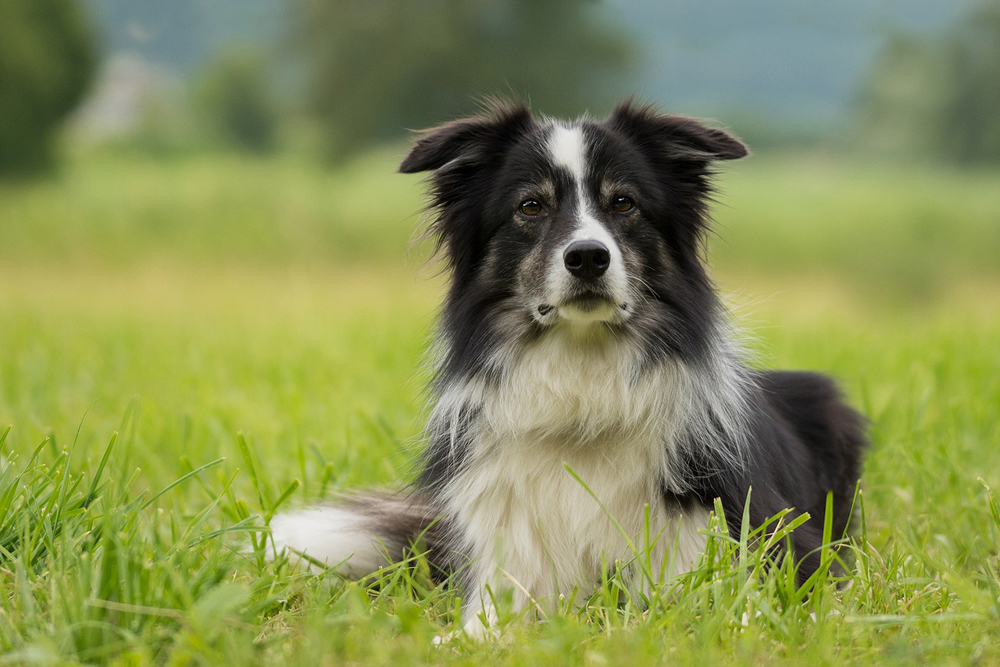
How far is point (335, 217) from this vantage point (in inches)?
651

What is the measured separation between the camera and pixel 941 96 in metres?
16.8

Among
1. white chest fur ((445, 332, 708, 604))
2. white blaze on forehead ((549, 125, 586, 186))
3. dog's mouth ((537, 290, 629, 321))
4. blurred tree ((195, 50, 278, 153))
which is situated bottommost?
white chest fur ((445, 332, 708, 604))

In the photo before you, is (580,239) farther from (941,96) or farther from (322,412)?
(941,96)

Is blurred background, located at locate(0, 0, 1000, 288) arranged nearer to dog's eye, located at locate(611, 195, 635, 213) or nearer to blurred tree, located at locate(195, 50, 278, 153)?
blurred tree, located at locate(195, 50, 278, 153)

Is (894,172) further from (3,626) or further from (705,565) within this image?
(3,626)

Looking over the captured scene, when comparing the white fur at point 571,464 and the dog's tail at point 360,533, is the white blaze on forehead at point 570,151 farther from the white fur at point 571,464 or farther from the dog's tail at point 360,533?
the dog's tail at point 360,533

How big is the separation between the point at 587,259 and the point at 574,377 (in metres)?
0.46

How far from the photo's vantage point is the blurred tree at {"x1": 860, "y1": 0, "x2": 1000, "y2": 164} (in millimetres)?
16406

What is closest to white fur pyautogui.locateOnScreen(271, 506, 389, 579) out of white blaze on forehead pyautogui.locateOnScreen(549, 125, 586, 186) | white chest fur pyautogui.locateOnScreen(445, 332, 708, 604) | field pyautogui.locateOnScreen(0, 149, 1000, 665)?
field pyautogui.locateOnScreen(0, 149, 1000, 665)

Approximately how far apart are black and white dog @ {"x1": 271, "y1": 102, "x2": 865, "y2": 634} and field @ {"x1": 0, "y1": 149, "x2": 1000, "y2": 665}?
0.78 ft

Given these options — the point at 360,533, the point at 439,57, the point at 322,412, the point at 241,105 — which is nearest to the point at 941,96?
the point at 439,57

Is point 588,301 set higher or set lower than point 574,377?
higher

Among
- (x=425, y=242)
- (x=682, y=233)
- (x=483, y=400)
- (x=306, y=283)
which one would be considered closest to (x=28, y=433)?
(x=425, y=242)

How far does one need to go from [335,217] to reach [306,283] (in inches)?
131
